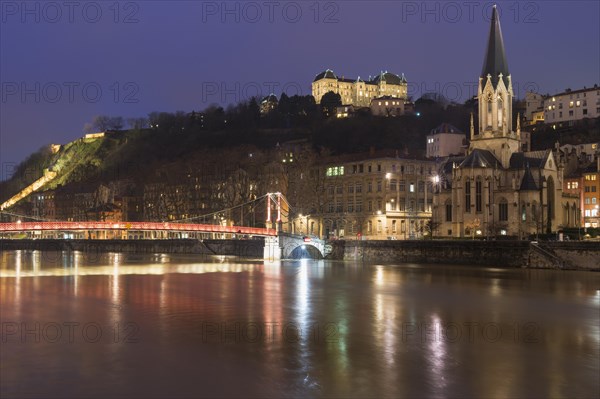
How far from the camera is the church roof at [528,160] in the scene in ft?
232

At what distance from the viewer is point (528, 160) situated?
7156 centimetres

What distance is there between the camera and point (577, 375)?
17.3 meters

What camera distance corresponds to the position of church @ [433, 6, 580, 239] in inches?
2682

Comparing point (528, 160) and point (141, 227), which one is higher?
point (528, 160)

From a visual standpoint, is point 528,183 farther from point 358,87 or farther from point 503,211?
point 358,87

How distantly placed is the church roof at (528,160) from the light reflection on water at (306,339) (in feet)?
106

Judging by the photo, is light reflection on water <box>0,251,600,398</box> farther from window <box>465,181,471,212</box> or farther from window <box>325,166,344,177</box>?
window <box>325,166,344,177</box>

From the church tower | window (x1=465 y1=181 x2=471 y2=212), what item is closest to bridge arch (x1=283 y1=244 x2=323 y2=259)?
window (x1=465 y1=181 x2=471 y2=212)

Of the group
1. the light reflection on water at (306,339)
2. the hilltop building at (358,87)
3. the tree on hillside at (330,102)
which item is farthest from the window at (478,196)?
the hilltop building at (358,87)

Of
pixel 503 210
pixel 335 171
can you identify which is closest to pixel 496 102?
pixel 503 210

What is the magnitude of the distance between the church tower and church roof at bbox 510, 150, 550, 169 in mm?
996

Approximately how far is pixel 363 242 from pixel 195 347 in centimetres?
4376

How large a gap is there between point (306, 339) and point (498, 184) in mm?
52593

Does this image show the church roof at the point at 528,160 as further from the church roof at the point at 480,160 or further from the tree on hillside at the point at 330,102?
the tree on hillside at the point at 330,102
